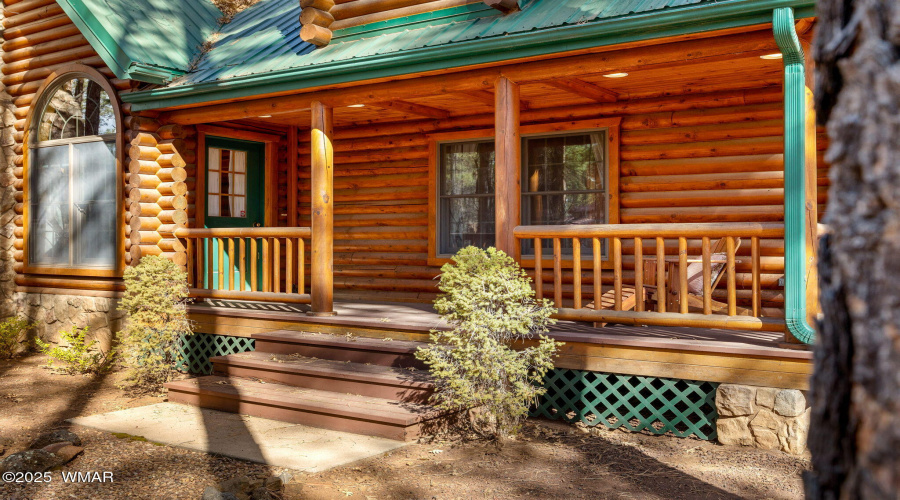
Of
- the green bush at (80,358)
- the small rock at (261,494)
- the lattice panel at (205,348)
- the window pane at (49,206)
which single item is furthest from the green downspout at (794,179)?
the window pane at (49,206)

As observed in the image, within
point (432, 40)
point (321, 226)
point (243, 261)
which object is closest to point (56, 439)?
point (321, 226)

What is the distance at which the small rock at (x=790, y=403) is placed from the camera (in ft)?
17.5

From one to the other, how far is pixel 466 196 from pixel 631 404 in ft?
14.1

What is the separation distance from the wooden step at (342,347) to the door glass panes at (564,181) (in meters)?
2.93

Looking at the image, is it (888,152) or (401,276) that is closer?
(888,152)

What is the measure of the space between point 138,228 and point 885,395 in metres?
9.39

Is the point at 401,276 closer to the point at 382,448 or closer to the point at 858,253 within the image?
the point at 382,448

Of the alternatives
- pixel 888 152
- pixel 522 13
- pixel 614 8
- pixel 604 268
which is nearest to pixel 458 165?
pixel 604 268

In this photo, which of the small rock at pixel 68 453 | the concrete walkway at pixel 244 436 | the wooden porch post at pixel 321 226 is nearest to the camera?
the small rock at pixel 68 453

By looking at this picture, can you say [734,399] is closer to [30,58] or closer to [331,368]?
[331,368]

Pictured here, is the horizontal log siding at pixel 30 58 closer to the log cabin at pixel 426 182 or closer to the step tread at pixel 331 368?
the log cabin at pixel 426 182

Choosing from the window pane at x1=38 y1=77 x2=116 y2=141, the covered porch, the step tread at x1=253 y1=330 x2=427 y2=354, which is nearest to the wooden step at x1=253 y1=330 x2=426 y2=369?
the step tread at x1=253 y1=330 x2=427 y2=354

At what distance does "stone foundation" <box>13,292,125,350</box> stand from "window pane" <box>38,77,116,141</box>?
7.33 ft

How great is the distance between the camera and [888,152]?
128 cm
